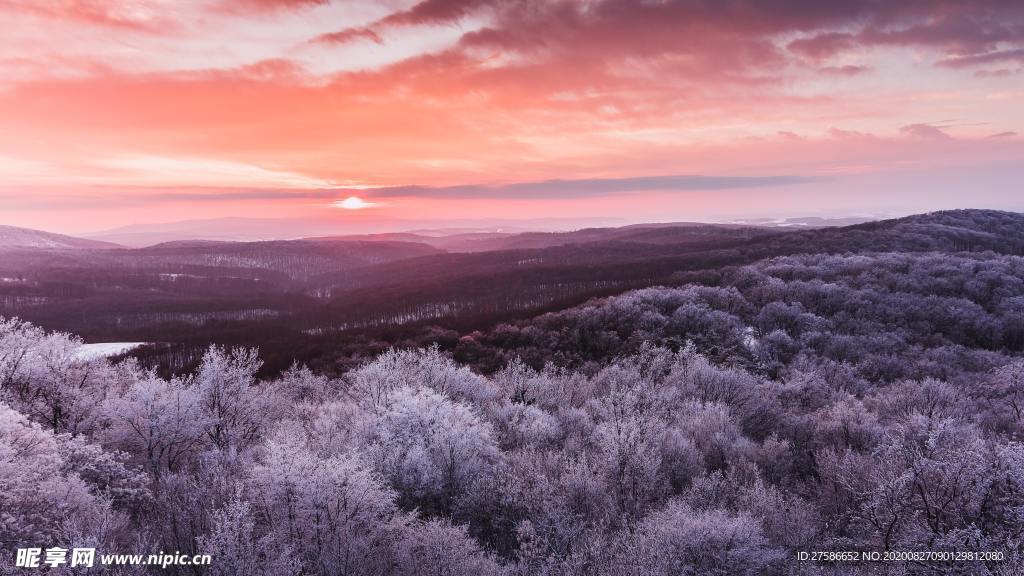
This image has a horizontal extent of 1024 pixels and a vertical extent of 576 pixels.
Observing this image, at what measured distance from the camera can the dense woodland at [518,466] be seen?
701 inches

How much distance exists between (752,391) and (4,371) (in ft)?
180

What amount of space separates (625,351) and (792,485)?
43.2 meters

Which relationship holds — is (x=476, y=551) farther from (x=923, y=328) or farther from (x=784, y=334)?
(x=923, y=328)

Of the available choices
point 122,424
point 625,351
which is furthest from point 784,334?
point 122,424

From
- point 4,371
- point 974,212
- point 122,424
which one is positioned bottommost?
point 122,424

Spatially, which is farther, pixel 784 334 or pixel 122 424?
pixel 784 334

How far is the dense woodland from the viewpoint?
1780 cm

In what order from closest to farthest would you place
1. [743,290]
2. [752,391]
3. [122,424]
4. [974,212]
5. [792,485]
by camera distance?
[792,485] < [122,424] < [752,391] < [743,290] < [974,212]

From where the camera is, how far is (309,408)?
43812 millimetres

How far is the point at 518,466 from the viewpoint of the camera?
28.8 metres

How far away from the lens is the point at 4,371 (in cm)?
2886

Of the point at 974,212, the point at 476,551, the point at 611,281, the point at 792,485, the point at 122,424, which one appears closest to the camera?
the point at 476,551

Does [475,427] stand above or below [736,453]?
above

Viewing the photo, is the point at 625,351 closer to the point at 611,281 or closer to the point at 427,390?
the point at 427,390
